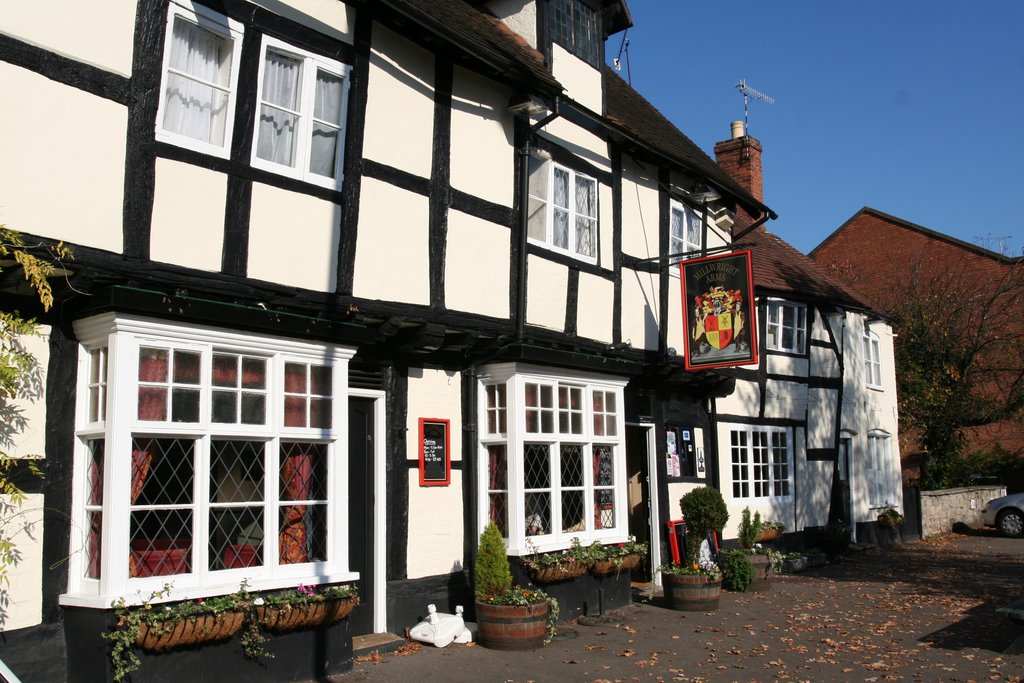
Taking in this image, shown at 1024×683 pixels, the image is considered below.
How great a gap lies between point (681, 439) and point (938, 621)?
4.53 m

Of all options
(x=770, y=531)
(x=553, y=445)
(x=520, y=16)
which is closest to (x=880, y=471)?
(x=770, y=531)

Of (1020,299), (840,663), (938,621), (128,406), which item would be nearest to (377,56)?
(128,406)

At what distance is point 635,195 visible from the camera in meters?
13.0

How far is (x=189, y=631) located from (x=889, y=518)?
56.6 feet

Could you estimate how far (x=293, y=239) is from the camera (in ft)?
26.0

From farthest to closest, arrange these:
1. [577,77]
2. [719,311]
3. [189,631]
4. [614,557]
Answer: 1. [719,311]
2. [577,77]
3. [614,557]
4. [189,631]

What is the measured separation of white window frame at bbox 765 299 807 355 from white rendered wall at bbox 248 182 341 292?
11059 millimetres

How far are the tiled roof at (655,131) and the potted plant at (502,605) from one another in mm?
6106

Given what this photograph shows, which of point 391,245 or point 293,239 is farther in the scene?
point 391,245

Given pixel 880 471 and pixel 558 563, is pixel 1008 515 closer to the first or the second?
pixel 880 471

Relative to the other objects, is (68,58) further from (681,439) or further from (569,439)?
(681,439)

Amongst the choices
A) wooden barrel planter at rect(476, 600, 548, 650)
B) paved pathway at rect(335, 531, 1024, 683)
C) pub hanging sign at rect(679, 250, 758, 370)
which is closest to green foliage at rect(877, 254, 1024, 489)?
paved pathway at rect(335, 531, 1024, 683)

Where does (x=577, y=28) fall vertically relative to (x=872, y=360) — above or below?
above

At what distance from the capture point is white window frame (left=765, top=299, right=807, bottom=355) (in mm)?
17484
